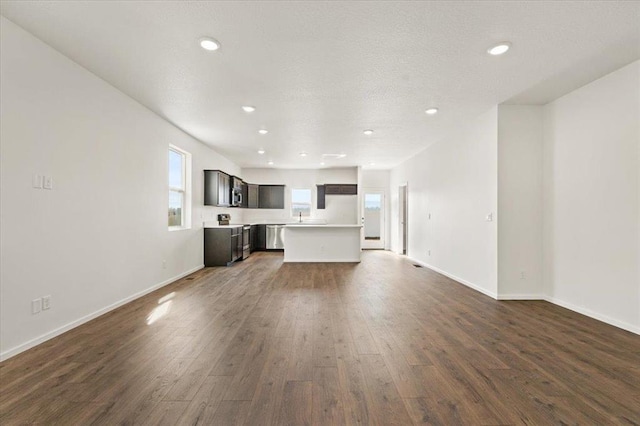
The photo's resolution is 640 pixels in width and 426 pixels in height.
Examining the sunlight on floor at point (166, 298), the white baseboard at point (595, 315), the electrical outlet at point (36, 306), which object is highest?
the electrical outlet at point (36, 306)

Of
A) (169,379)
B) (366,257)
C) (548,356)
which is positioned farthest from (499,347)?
(366,257)

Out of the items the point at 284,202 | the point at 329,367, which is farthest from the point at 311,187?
the point at 329,367

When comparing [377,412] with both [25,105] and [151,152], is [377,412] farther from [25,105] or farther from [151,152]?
[151,152]

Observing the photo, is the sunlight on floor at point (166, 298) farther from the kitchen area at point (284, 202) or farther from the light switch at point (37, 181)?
the kitchen area at point (284, 202)

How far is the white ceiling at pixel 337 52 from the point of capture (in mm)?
2205

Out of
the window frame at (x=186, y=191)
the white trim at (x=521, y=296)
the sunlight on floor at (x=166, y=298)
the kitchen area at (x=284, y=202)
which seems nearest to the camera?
the sunlight on floor at (x=166, y=298)

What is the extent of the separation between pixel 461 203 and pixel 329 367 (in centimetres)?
396

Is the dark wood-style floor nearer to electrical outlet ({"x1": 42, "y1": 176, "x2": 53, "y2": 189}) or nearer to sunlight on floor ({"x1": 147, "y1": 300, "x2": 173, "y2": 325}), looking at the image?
sunlight on floor ({"x1": 147, "y1": 300, "x2": 173, "y2": 325})

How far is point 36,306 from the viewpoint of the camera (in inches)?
102

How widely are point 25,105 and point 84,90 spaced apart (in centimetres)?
75

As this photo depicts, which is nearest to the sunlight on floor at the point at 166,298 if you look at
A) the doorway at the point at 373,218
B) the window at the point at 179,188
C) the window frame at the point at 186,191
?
the window at the point at 179,188

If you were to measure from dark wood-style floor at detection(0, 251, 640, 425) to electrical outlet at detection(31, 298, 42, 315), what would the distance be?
0.32m

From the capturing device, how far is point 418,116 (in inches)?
178

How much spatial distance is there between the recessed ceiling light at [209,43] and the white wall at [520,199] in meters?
3.74
